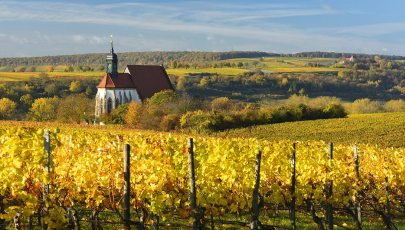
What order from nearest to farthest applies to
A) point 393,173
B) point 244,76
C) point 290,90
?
point 393,173
point 290,90
point 244,76

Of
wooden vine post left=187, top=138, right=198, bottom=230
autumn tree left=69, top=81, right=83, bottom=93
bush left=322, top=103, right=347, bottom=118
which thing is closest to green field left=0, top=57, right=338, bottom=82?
autumn tree left=69, top=81, right=83, bottom=93

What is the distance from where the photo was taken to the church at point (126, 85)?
57.1m

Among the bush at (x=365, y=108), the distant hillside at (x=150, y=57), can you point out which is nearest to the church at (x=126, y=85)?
the bush at (x=365, y=108)

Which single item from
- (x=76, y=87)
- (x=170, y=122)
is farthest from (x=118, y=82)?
(x=76, y=87)

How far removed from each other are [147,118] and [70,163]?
35.5m

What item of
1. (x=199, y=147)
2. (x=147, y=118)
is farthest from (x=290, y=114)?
(x=199, y=147)

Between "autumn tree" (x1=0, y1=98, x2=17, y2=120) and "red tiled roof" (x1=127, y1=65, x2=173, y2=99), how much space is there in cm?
2225

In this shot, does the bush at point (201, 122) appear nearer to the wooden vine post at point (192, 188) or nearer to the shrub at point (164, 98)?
the shrub at point (164, 98)

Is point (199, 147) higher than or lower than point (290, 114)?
higher

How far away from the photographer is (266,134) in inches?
1356

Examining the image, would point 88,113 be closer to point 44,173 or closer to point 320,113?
point 320,113

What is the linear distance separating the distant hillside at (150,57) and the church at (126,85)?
8937 centimetres

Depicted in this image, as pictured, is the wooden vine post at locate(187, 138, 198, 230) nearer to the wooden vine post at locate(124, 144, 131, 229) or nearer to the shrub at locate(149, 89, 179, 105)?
the wooden vine post at locate(124, 144, 131, 229)

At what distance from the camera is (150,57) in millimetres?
158500
